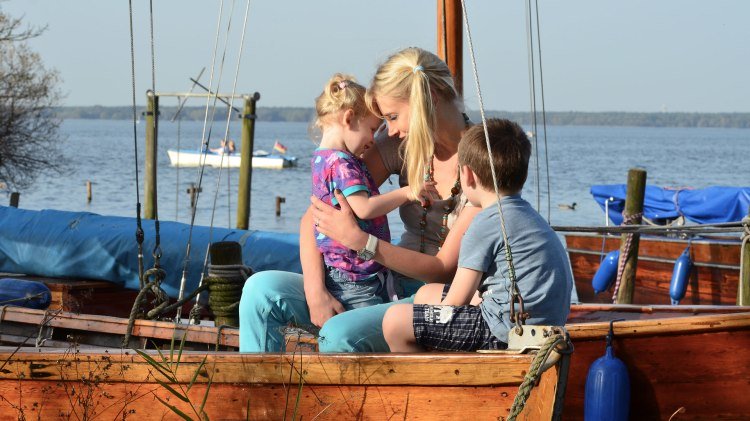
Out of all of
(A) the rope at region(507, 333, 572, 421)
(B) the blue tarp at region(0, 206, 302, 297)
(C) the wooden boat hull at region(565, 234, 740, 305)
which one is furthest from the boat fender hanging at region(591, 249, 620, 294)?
(A) the rope at region(507, 333, 572, 421)

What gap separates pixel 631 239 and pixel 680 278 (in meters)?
0.88

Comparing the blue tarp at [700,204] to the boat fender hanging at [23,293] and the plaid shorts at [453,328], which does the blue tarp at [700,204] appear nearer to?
the boat fender hanging at [23,293]

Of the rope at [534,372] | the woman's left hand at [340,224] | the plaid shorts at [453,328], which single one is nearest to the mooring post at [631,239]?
the woman's left hand at [340,224]

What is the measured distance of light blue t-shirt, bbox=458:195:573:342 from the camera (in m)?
3.47

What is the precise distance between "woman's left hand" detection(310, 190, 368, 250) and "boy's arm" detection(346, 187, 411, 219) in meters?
0.03

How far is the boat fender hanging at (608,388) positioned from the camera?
391 cm

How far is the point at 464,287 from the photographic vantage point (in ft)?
11.6

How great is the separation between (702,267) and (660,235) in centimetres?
113

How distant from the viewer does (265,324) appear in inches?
165

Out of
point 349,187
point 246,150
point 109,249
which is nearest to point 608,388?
point 349,187

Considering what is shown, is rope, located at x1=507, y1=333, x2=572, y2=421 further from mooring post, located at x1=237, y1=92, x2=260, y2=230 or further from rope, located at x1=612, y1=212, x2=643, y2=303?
mooring post, located at x1=237, y1=92, x2=260, y2=230

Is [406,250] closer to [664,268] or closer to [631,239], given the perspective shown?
[631,239]

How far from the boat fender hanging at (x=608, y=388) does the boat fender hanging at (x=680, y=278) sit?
8.80 m

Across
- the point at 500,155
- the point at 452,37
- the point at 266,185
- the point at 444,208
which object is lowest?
the point at 266,185
